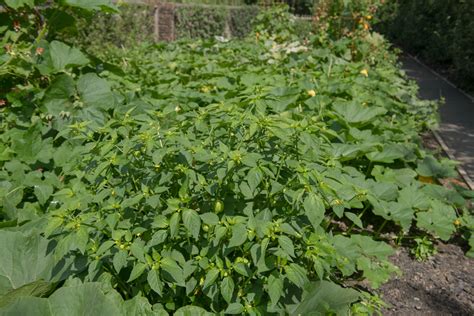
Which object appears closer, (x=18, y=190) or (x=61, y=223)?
(x=61, y=223)

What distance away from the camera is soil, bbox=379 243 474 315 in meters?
2.53

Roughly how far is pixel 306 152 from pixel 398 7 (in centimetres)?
1972

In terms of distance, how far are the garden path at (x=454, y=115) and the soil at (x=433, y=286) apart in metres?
1.71

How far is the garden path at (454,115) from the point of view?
539cm

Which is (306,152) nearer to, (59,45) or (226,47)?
(59,45)

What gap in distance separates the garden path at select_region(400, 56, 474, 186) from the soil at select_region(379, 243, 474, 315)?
5.61 ft

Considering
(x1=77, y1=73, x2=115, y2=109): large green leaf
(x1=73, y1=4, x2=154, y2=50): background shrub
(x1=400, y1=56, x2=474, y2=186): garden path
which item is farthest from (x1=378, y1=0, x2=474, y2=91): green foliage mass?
(x1=77, y1=73, x2=115, y2=109): large green leaf

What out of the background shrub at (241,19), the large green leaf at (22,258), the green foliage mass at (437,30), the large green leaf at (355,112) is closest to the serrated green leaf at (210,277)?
the large green leaf at (22,258)

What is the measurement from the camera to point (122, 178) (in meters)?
2.05

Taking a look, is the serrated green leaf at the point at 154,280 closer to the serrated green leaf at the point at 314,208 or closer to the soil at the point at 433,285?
the serrated green leaf at the point at 314,208

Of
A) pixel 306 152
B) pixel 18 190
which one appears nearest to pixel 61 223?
pixel 18 190

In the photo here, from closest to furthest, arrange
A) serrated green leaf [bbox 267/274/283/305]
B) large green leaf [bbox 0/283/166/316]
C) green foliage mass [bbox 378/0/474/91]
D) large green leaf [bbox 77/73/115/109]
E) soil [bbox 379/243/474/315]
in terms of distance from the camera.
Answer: large green leaf [bbox 0/283/166/316], serrated green leaf [bbox 267/274/283/305], soil [bbox 379/243/474/315], large green leaf [bbox 77/73/115/109], green foliage mass [bbox 378/0/474/91]

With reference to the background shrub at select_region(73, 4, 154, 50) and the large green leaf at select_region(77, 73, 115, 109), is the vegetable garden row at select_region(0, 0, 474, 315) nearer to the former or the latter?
the large green leaf at select_region(77, 73, 115, 109)

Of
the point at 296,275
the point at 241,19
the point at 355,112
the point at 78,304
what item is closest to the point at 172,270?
the point at 78,304
